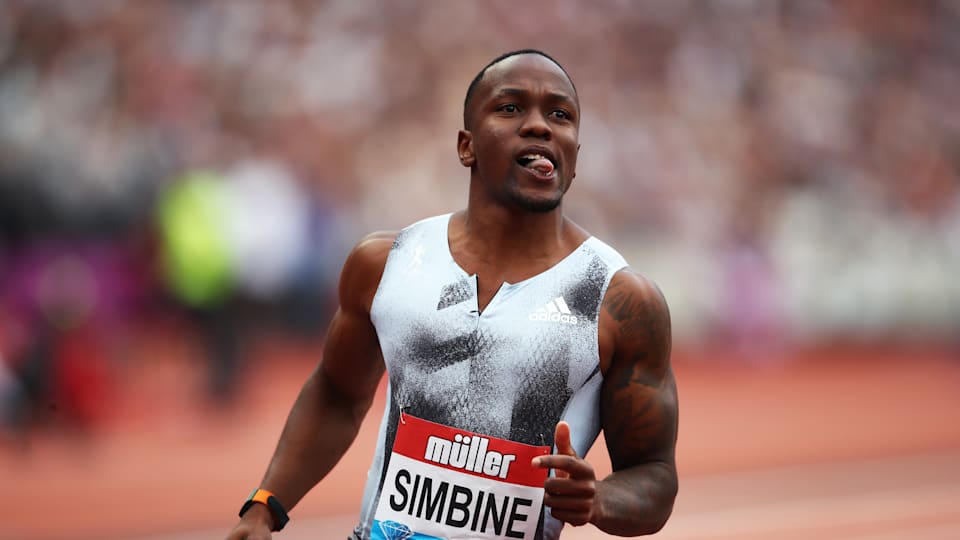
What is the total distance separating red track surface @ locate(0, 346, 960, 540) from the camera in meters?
9.44

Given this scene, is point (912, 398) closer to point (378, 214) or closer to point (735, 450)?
point (735, 450)

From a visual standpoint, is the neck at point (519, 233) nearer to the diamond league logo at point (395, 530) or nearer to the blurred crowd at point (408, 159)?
the diamond league logo at point (395, 530)

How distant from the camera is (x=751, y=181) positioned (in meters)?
19.7

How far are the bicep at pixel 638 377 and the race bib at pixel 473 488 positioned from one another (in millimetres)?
227

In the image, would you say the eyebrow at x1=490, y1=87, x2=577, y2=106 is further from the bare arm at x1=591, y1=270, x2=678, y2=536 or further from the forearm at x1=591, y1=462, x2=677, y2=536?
the forearm at x1=591, y1=462, x2=677, y2=536

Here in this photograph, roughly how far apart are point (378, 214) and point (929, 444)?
280 inches

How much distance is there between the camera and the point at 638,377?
3.25 m

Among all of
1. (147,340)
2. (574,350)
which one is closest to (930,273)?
(147,340)

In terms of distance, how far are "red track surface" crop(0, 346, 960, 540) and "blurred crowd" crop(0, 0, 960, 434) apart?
1.75 feet

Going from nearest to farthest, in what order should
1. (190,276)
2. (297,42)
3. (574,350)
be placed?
(574,350), (190,276), (297,42)

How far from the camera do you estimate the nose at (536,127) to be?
3250mm

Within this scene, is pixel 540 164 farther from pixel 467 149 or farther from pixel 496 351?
pixel 496 351

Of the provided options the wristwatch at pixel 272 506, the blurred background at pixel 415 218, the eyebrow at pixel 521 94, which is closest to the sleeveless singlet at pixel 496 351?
the wristwatch at pixel 272 506

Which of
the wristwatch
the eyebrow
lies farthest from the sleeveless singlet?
the eyebrow
